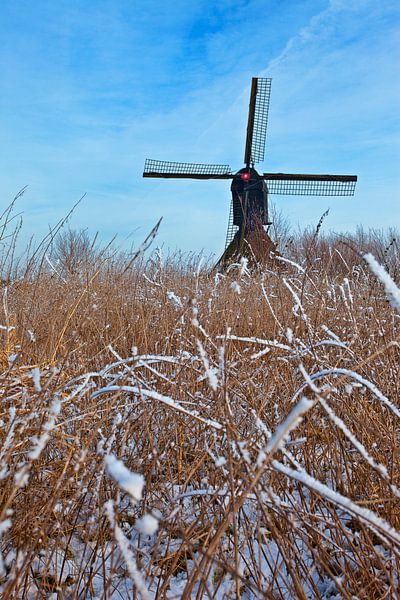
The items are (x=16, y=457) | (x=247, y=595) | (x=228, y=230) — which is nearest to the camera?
(x=247, y=595)

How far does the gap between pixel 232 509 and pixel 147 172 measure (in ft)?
58.4

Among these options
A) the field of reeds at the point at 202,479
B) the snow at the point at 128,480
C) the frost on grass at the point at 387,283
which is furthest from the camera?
the field of reeds at the point at 202,479

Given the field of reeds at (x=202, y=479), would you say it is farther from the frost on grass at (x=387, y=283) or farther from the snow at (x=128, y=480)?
the snow at (x=128, y=480)

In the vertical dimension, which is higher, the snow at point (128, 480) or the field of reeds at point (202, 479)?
the snow at point (128, 480)

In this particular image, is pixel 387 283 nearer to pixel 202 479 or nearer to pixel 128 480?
pixel 128 480

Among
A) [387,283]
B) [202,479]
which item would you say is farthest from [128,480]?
[202,479]

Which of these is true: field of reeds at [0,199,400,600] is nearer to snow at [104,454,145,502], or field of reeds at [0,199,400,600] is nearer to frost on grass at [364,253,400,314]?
frost on grass at [364,253,400,314]

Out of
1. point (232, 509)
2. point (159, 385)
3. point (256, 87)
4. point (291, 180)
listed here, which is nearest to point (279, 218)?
point (291, 180)

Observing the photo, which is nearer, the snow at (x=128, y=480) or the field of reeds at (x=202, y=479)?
the snow at (x=128, y=480)

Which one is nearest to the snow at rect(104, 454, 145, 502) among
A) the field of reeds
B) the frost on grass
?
the field of reeds

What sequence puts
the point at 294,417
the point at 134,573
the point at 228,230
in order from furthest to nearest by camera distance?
A: the point at 228,230
the point at 134,573
the point at 294,417

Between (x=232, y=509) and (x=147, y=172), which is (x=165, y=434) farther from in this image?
(x=147, y=172)

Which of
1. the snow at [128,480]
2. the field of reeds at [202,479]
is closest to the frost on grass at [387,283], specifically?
the field of reeds at [202,479]

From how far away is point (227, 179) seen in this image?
665 inches
